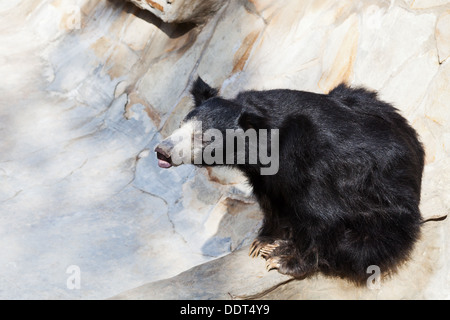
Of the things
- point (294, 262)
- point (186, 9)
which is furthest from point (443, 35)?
point (186, 9)

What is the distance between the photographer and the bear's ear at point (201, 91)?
292 cm

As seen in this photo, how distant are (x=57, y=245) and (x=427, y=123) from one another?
7.42 ft

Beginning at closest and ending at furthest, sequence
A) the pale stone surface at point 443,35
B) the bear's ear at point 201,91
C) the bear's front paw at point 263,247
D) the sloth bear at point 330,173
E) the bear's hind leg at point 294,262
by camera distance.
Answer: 1. the sloth bear at point 330,173
2. the bear's hind leg at point 294,262
3. the bear's front paw at point 263,247
4. the bear's ear at point 201,91
5. the pale stone surface at point 443,35

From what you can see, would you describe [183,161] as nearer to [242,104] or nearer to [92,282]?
[242,104]

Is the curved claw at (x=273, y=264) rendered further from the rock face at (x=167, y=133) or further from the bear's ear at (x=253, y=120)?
the bear's ear at (x=253, y=120)

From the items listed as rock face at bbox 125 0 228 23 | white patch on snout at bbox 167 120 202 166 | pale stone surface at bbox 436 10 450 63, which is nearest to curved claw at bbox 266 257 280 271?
white patch on snout at bbox 167 120 202 166

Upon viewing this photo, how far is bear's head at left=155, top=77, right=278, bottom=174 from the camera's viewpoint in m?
2.73

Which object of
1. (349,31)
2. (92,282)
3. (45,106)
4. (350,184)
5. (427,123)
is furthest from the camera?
(45,106)

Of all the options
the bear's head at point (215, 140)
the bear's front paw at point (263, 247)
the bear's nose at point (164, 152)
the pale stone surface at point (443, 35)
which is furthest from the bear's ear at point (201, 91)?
the pale stone surface at point (443, 35)

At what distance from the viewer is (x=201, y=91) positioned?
2.93 meters

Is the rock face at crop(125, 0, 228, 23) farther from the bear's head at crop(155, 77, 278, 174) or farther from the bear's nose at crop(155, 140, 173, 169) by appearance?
the bear's nose at crop(155, 140, 173, 169)

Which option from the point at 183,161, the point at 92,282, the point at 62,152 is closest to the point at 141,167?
the point at 62,152

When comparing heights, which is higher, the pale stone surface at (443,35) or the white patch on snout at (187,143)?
the pale stone surface at (443,35)

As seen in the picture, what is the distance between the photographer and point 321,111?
8.62 ft
